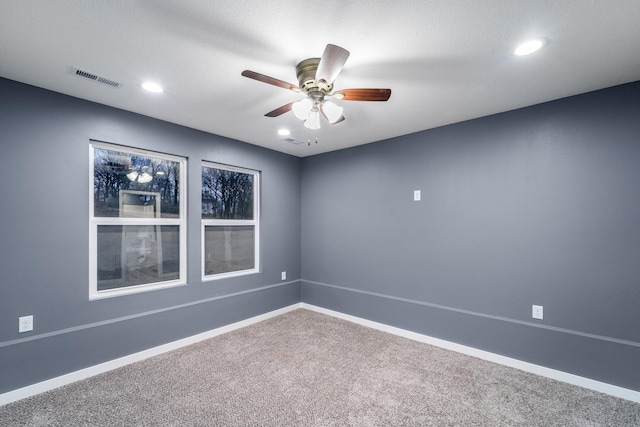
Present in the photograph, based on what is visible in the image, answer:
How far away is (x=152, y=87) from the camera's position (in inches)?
93.4

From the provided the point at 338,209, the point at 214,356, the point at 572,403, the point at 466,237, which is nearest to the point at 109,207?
the point at 214,356

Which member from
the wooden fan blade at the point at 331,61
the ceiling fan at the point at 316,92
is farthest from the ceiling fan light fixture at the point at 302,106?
the wooden fan blade at the point at 331,61

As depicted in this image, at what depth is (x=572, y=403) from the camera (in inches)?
86.0

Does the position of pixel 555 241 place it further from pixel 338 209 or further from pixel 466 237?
pixel 338 209

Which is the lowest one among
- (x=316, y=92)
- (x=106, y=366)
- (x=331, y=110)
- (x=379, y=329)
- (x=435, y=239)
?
(x=379, y=329)

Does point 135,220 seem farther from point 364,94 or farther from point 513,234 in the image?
point 513,234

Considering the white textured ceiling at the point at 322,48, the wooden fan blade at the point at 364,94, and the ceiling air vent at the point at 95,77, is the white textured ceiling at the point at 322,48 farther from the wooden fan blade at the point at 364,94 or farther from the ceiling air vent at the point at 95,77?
the wooden fan blade at the point at 364,94

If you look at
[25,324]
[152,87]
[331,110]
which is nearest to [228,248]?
[25,324]

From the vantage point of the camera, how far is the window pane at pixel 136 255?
2.79 metres

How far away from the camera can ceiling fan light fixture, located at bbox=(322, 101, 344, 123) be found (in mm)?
2043

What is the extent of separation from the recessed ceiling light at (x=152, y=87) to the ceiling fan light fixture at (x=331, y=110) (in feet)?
4.63

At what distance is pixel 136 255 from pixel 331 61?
9.06 feet

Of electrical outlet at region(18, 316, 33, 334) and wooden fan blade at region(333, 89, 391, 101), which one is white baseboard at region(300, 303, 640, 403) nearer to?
wooden fan blade at region(333, 89, 391, 101)

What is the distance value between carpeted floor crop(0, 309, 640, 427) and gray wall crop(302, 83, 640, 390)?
1.22 feet
